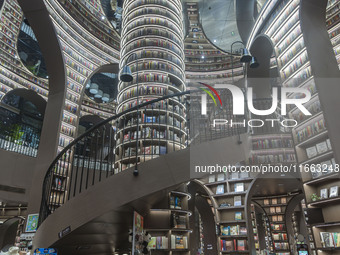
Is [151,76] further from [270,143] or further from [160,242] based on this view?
[160,242]

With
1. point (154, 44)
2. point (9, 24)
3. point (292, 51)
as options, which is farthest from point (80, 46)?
point (292, 51)

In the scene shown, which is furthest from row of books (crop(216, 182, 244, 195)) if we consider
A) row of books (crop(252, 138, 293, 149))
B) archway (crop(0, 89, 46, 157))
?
archway (crop(0, 89, 46, 157))

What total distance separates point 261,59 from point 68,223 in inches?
252

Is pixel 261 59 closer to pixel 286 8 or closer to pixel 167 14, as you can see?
pixel 286 8

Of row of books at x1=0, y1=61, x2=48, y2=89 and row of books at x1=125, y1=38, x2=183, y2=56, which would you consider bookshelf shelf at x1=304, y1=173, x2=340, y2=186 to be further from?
row of books at x1=0, y1=61, x2=48, y2=89

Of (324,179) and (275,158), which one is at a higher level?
(275,158)

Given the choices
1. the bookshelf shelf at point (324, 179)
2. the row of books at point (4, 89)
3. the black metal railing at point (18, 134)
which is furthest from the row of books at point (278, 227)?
the row of books at point (4, 89)

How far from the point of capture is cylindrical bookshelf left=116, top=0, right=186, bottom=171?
5555 mm

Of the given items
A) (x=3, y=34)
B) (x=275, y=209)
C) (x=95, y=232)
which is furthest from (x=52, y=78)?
(x=275, y=209)

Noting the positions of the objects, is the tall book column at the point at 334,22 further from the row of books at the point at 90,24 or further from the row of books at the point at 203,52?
the row of books at the point at 90,24

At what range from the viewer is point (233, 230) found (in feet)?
21.2

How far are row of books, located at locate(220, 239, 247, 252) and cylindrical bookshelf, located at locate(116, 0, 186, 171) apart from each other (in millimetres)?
2572

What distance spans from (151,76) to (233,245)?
422 centimetres

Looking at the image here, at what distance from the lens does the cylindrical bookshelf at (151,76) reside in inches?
219
